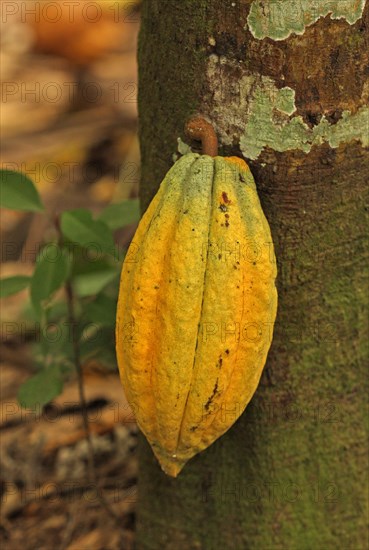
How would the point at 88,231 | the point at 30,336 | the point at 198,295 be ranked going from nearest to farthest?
the point at 198,295 < the point at 88,231 < the point at 30,336

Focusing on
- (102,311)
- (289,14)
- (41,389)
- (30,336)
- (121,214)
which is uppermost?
(289,14)

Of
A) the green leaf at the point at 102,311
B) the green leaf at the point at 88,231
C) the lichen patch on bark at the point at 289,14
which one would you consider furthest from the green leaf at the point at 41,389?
the lichen patch on bark at the point at 289,14

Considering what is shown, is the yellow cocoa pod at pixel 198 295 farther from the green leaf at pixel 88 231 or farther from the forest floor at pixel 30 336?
the forest floor at pixel 30 336

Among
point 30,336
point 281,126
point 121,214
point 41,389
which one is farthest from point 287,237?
point 30,336

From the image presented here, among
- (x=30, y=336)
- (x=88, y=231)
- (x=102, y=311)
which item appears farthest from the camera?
(x=30, y=336)

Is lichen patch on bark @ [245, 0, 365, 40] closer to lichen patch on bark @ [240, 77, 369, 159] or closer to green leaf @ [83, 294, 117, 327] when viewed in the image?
lichen patch on bark @ [240, 77, 369, 159]

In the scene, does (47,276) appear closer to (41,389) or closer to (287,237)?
(41,389)

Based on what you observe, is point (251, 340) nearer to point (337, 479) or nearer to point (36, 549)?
point (337, 479)
